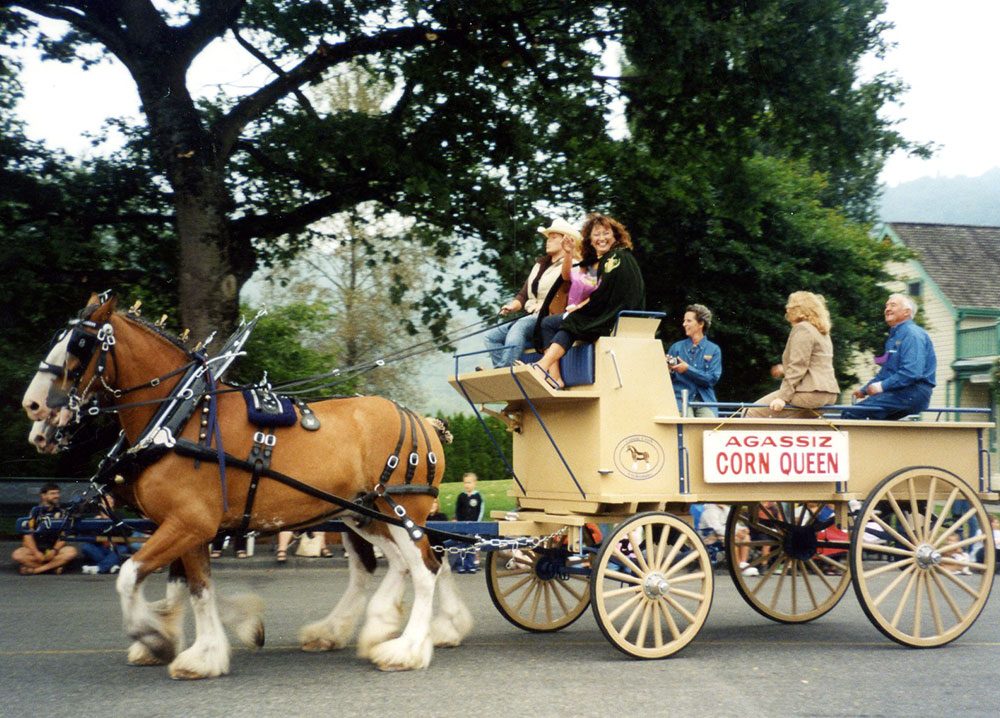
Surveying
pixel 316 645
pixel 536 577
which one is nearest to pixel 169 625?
pixel 316 645

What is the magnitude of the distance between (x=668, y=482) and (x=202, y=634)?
3055 millimetres

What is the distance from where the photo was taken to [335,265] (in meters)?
28.2

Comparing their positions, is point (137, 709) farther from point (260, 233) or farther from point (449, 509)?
point (449, 509)

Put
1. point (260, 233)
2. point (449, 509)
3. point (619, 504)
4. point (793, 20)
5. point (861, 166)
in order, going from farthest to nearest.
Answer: point (449, 509), point (861, 166), point (260, 233), point (793, 20), point (619, 504)

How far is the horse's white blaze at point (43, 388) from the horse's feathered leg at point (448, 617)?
2745mm

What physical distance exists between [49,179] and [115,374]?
326 inches

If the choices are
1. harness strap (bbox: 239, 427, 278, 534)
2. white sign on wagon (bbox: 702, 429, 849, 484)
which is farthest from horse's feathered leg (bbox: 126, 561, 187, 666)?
white sign on wagon (bbox: 702, 429, 849, 484)

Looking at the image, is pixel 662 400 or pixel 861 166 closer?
pixel 662 400

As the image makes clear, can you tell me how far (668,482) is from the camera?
6895 mm

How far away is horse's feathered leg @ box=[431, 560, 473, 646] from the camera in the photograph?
23.6ft

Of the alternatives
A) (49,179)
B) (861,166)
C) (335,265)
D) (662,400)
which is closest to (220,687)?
(662,400)

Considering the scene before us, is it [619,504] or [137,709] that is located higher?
[619,504]

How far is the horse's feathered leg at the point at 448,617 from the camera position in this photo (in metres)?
7.19

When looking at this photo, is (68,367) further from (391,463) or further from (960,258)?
(960,258)
